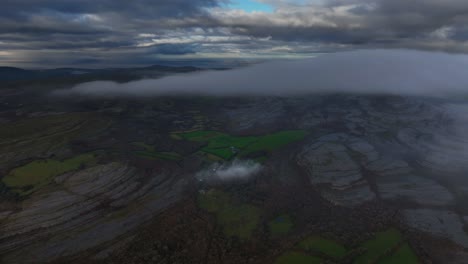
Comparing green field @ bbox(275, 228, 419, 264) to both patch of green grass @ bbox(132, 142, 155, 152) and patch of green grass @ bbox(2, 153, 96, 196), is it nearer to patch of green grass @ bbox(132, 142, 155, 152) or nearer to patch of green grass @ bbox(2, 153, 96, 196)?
patch of green grass @ bbox(2, 153, 96, 196)

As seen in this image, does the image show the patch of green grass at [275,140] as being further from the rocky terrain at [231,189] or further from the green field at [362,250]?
the green field at [362,250]

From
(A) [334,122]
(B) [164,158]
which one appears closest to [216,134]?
(B) [164,158]

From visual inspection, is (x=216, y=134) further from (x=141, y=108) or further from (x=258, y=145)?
(x=141, y=108)

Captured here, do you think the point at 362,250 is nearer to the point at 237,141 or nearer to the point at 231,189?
the point at 231,189

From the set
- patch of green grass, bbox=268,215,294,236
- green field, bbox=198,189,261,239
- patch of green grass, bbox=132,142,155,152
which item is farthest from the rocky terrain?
patch of green grass, bbox=132,142,155,152

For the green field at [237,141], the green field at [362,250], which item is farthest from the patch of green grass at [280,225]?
the green field at [237,141]

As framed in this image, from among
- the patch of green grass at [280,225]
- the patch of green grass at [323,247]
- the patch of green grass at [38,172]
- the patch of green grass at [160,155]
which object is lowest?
the patch of green grass at [280,225]
